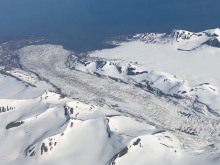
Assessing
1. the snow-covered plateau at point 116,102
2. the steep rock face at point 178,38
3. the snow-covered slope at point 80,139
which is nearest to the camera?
the snow-covered slope at point 80,139

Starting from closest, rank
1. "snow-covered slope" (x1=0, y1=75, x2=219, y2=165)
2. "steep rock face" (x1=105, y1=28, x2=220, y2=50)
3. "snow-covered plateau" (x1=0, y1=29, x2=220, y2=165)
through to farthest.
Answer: "snow-covered slope" (x1=0, y1=75, x2=219, y2=165)
"snow-covered plateau" (x1=0, y1=29, x2=220, y2=165)
"steep rock face" (x1=105, y1=28, x2=220, y2=50)

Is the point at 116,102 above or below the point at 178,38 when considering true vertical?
below

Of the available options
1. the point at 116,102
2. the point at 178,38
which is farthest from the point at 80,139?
the point at 178,38

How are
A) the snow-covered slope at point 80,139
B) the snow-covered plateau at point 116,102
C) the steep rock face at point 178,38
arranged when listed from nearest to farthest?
the snow-covered slope at point 80,139 < the snow-covered plateau at point 116,102 < the steep rock face at point 178,38

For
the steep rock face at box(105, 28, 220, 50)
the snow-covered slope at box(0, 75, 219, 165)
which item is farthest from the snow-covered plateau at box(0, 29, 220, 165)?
the steep rock face at box(105, 28, 220, 50)

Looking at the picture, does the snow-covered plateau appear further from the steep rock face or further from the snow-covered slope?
the steep rock face

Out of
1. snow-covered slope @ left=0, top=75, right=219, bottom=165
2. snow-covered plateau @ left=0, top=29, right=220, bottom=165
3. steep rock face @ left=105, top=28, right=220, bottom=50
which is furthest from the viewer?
steep rock face @ left=105, top=28, right=220, bottom=50

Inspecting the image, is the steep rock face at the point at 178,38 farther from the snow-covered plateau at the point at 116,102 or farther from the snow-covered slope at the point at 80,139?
the snow-covered slope at the point at 80,139

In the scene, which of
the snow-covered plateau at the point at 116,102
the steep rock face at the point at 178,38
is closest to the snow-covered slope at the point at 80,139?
the snow-covered plateau at the point at 116,102

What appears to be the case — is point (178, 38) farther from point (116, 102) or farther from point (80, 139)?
point (80, 139)
